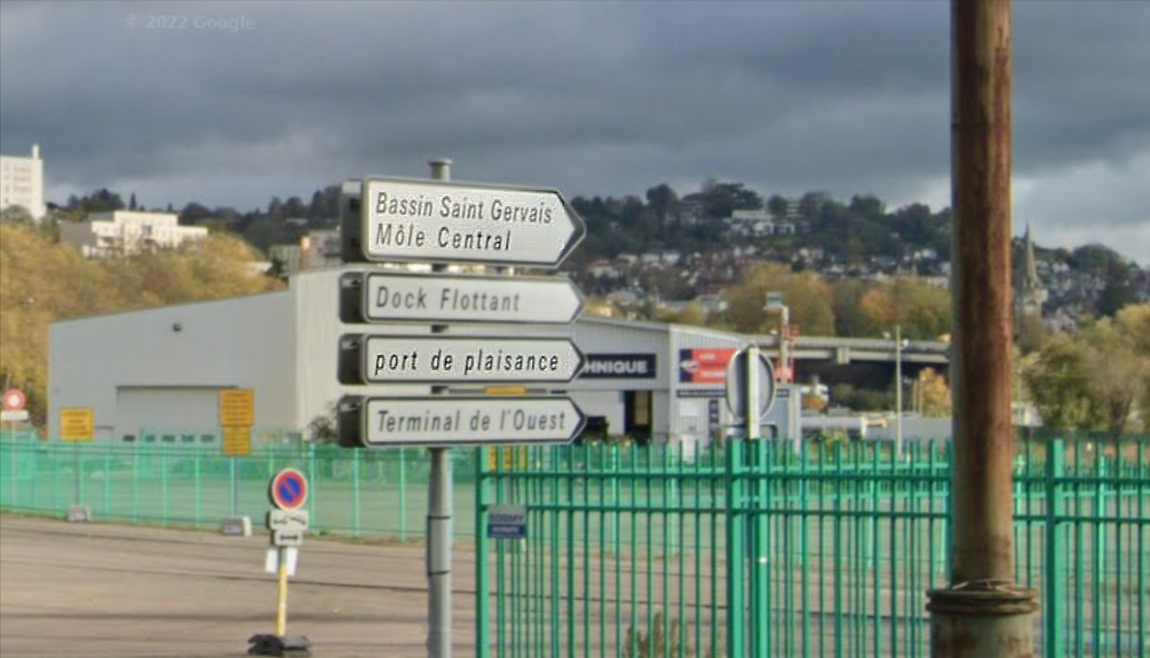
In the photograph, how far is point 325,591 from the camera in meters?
27.0

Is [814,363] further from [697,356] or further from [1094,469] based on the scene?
[1094,469]

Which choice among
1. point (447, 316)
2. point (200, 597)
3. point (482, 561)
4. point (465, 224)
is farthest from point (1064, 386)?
point (447, 316)

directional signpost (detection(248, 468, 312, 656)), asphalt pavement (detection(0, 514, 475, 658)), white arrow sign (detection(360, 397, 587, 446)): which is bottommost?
asphalt pavement (detection(0, 514, 475, 658))

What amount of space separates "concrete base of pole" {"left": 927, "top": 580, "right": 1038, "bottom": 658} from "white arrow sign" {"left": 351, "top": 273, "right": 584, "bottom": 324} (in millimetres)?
2684

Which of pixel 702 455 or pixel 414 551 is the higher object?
pixel 702 455

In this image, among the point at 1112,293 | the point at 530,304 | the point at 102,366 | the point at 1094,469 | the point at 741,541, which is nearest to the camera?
the point at 530,304

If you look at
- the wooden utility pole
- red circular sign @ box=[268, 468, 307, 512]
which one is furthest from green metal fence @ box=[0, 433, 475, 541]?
the wooden utility pole

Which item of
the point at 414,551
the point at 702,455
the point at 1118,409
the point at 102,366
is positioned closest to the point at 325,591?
the point at 414,551

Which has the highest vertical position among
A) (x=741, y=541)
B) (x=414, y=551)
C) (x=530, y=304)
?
(x=530, y=304)

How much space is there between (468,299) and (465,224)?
1.20 feet

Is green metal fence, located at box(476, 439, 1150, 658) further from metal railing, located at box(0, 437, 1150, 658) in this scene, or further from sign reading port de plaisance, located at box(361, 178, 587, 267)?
sign reading port de plaisance, located at box(361, 178, 587, 267)

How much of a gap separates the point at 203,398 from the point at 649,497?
57262mm

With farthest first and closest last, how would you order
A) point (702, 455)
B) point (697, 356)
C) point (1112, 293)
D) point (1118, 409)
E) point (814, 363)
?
point (1112, 293) < point (814, 363) < point (697, 356) < point (1118, 409) < point (702, 455)

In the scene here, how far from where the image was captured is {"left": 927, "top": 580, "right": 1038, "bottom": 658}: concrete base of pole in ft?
23.5
